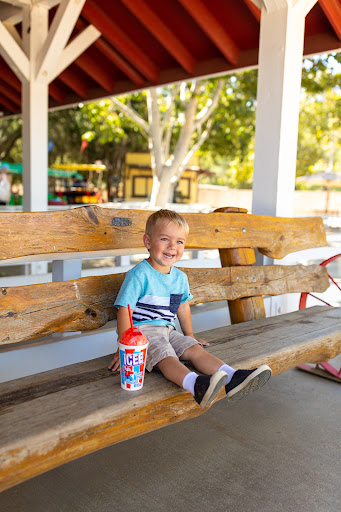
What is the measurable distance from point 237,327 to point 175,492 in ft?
3.66

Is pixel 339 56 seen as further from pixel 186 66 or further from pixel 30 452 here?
pixel 30 452

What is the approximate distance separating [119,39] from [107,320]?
5.49 metres

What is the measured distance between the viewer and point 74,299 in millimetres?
2621

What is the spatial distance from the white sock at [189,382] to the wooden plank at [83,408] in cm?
3

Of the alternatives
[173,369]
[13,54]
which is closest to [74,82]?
[13,54]


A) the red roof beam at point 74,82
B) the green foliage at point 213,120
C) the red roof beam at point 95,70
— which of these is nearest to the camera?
the red roof beam at point 95,70

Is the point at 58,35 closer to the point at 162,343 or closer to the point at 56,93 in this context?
the point at 162,343

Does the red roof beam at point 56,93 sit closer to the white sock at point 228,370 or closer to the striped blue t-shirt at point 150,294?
the striped blue t-shirt at point 150,294

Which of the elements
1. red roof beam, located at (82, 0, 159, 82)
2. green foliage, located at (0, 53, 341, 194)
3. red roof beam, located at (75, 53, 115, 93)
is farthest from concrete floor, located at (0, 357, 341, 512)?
green foliage, located at (0, 53, 341, 194)

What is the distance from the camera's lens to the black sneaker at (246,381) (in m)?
2.23

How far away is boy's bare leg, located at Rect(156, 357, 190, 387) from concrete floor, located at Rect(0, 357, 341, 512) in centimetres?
58

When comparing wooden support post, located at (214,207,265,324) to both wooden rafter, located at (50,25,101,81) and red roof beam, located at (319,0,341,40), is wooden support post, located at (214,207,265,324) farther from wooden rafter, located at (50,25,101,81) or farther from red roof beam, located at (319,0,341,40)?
wooden rafter, located at (50,25,101,81)

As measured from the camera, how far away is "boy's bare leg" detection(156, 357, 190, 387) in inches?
87.3

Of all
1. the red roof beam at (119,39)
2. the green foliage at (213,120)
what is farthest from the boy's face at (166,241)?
the green foliage at (213,120)
